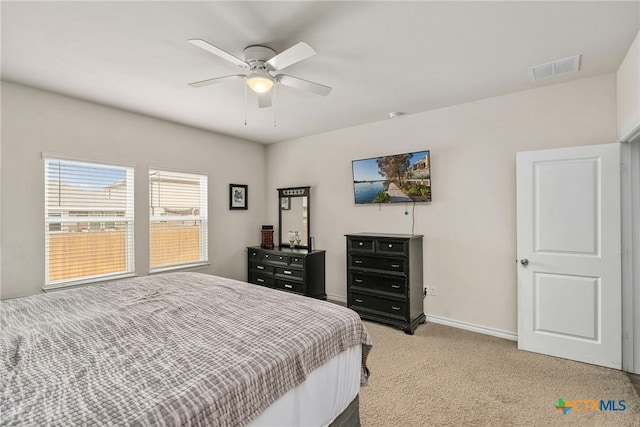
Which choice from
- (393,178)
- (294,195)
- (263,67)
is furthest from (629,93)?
(294,195)

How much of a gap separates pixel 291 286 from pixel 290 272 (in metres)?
0.20

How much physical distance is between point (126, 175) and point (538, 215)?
4571 millimetres

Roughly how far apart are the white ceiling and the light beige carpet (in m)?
2.64

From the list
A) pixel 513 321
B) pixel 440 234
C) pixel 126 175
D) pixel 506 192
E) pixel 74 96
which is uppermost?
pixel 74 96

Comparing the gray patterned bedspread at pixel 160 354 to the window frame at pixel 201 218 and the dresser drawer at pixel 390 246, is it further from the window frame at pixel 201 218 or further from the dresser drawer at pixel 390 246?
the window frame at pixel 201 218

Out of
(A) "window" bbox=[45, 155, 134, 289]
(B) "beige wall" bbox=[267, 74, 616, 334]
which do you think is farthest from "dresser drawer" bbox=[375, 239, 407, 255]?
(A) "window" bbox=[45, 155, 134, 289]

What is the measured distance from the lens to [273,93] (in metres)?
3.14

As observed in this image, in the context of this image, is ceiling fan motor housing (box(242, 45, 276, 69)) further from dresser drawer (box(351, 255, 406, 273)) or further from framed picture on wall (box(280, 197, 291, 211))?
framed picture on wall (box(280, 197, 291, 211))

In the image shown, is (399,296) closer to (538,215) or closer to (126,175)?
(538,215)

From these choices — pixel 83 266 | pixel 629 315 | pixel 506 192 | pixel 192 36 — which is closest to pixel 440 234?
pixel 506 192

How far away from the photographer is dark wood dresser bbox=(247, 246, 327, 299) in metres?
4.21

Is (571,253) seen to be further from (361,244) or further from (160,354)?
(160,354)

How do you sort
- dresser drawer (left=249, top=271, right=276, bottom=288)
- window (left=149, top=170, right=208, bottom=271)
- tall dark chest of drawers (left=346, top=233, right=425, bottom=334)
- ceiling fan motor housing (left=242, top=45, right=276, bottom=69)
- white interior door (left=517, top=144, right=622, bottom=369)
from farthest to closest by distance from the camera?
dresser drawer (left=249, top=271, right=276, bottom=288)
window (left=149, top=170, right=208, bottom=271)
tall dark chest of drawers (left=346, top=233, right=425, bottom=334)
white interior door (left=517, top=144, right=622, bottom=369)
ceiling fan motor housing (left=242, top=45, right=276, bottom=69)

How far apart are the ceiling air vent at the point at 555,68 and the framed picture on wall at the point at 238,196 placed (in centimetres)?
401
